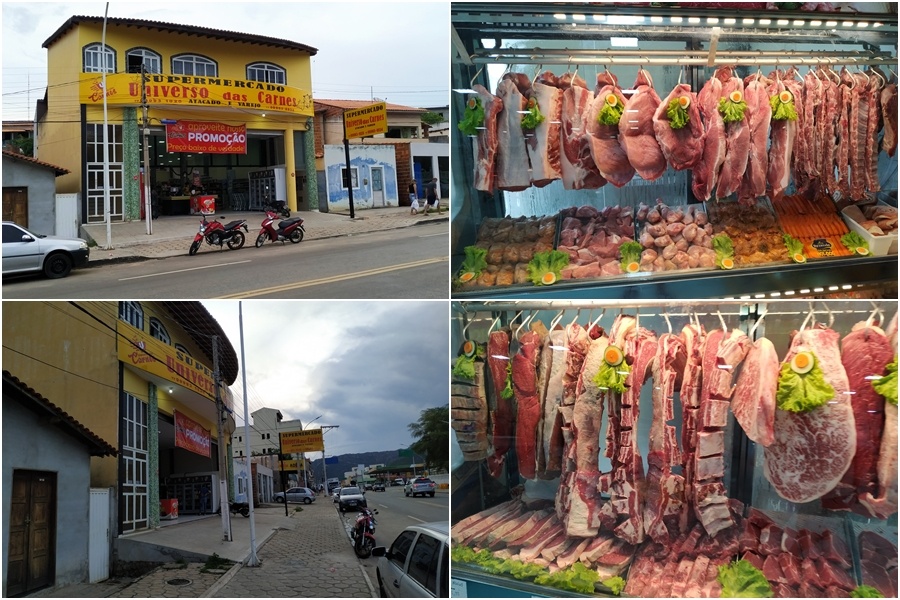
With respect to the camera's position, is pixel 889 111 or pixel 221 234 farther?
pixel 221 234

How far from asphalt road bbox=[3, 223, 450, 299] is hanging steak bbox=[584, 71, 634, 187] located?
3.35 ft

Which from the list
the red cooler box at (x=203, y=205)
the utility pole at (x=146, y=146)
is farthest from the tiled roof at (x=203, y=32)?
the red cooler box at (x=203, y=205)

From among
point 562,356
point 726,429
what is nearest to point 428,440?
point 562,356

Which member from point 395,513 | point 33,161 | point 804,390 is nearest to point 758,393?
point 804,390

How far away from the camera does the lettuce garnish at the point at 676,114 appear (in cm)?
369

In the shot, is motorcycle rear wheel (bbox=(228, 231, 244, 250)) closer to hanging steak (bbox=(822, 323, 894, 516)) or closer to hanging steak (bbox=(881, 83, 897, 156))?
hanging steak (bbox=(822, 323, 894, 516))

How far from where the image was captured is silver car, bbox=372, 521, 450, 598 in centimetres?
386

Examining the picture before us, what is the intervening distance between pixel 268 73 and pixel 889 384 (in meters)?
4.23

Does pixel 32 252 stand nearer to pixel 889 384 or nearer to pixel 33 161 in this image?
pixel 33 161

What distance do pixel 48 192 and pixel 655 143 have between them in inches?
150

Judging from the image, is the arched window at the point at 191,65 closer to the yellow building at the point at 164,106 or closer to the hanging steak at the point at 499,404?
the yellow building at the point at 164,106

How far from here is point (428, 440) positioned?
13.5ft

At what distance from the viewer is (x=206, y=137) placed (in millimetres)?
4633

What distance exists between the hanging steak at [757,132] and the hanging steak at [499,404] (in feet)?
5.70
